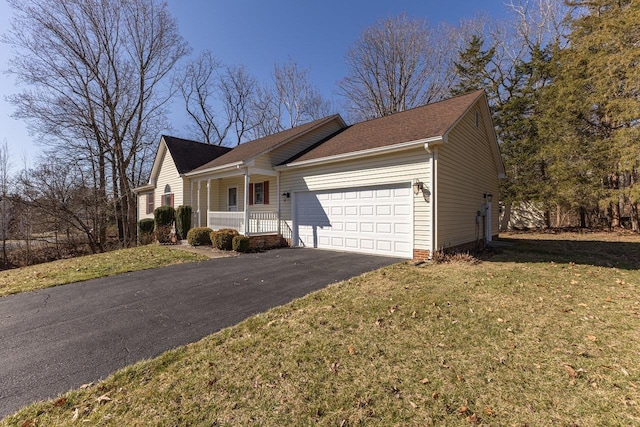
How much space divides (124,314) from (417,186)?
7.22 m

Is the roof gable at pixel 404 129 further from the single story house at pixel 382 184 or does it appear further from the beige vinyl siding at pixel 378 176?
the beige vinyl siding at pixel 378 176

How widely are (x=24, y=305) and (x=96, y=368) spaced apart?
12.0 feet

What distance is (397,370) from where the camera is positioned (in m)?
2.78

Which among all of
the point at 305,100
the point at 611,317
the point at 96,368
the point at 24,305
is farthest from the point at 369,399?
the point at 305,100

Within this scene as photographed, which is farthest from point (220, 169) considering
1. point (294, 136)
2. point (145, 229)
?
point (145, 229)

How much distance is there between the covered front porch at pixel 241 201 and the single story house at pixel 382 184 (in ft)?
0.16

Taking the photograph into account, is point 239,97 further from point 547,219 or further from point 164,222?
point 547,219

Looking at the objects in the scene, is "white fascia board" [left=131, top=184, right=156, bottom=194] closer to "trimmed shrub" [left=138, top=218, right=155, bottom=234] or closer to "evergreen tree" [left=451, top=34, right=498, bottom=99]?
"trimmed shrub" [left=138, top=218, right=155, bottom=234]

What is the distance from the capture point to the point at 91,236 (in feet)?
55.2

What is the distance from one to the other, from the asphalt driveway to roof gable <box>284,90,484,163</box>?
3823 millimetres

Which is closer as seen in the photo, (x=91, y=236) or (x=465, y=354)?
(x=465, y=354)

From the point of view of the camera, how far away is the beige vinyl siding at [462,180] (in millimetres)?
8172

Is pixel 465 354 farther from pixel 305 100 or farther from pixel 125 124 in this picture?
pixel 305 100

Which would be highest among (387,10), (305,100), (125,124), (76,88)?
(387,10)
